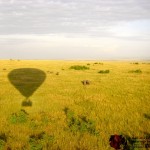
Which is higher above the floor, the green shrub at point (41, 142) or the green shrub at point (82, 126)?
the green shrub at point (82, 126)

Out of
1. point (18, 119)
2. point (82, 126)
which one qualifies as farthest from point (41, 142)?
point (18, 119)

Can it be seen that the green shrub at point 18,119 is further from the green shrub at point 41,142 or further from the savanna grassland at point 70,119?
the green shrub at point 41,142

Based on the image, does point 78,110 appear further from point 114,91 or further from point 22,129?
point 114,91

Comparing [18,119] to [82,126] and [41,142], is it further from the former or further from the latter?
[41,142]

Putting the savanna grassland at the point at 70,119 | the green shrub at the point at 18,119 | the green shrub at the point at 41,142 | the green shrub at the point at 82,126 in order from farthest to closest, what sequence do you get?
the green shrub at the point at 18,119
the green shrub at the point at 82,126
the savanna grassland at the point at 70,119
the green shrub at the point at 41,142

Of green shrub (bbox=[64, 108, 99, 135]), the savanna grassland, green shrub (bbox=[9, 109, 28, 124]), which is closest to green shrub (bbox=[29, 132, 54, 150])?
the savanna grassland

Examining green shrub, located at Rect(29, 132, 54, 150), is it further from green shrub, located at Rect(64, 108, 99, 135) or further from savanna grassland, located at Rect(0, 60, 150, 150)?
green shrub, located at Rect(64, 108, 99, 135)

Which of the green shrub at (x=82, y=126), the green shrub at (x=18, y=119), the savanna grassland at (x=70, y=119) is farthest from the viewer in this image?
the green shrub at (x=18, y=119)

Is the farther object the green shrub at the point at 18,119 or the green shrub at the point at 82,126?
the green shrub at the point at 18,119

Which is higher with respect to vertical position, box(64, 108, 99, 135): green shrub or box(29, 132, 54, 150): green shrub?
box(64, 108, 99, 135): green shrub

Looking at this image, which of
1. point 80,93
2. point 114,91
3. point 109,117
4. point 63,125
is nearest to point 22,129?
point 63,125

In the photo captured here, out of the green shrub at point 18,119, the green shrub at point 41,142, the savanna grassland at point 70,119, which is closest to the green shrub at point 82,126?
the savanna grassland at point 70,119
